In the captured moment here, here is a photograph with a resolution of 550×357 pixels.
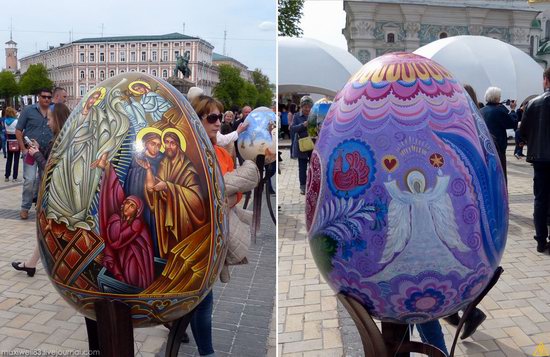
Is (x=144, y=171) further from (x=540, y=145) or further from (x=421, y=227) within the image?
(x=540, y=145)

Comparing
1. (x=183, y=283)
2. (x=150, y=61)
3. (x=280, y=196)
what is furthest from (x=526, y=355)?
(x=150, y=61)

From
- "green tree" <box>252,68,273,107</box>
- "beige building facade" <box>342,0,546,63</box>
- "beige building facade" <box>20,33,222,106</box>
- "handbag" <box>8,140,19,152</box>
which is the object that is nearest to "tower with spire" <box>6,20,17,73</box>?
"beige building facade" <box>20,33,222,106</box>

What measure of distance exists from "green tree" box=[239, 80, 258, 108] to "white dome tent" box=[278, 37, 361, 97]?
5155 centimetres

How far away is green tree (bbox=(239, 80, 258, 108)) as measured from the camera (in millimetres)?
81113

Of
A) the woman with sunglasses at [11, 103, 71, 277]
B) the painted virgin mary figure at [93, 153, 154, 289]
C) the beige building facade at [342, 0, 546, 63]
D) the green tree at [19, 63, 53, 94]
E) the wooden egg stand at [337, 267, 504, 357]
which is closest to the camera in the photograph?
the painted virgin mary figure at [93, 153, 154, 289]

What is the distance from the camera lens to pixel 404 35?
43562 mm

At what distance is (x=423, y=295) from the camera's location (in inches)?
78.0

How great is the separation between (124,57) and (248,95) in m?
20.3

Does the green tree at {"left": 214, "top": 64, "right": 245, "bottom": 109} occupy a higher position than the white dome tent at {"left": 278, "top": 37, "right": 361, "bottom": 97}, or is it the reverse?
the green tree at {"left": 214, "top": 64, "right": 245, "bottom": 109}

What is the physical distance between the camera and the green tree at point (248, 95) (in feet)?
266

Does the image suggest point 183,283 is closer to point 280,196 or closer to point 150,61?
point 280,196

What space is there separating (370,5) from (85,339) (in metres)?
43.1

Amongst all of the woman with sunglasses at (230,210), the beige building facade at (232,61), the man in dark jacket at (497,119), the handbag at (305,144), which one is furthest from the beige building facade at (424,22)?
the beige building facade at (232,61)

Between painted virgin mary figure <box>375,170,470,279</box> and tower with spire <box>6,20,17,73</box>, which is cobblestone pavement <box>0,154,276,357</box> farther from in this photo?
tower with spire <box>6,20,17,73</box>
